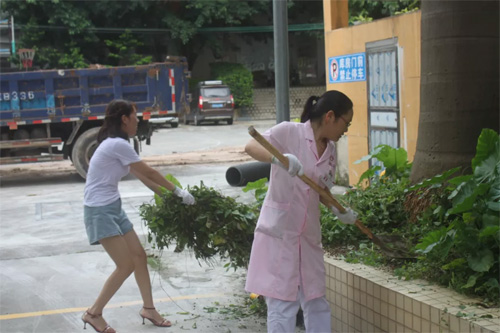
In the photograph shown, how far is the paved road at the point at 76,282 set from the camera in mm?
5383

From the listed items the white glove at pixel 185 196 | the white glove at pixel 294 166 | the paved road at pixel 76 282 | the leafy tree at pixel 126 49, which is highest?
the leafy tree at pixel 126 49

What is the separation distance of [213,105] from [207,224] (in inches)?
1017

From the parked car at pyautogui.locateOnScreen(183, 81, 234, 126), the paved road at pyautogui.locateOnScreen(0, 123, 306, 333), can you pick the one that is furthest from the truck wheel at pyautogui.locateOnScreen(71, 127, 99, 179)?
the parked car at pyautogui.locateOnScreen(183, 81, 234, 126)

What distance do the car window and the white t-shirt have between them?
25.8m

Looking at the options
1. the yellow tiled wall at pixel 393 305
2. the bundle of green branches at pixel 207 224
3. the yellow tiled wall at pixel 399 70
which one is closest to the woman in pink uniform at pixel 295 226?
the yellow tiled wall at pixel 393 305

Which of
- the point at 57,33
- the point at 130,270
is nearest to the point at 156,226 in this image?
the point at 130,270

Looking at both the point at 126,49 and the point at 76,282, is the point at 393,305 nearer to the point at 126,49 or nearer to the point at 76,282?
the point at 76,282

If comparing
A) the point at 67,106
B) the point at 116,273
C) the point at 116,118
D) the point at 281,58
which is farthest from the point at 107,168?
the point at 67,106

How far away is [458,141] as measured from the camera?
4.86 meters

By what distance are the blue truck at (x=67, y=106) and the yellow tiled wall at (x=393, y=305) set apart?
1053cm

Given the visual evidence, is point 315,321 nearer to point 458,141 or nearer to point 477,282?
point 477,282

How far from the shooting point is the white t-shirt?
503 cm

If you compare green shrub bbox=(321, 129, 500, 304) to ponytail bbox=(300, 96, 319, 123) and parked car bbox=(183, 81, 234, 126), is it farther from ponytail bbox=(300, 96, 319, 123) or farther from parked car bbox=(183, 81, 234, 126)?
parked car bbox=(183, 81, 234, 126)

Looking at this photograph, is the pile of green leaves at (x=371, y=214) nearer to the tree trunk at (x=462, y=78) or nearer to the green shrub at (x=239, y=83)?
the tree trunk at (x=462, y=78)
